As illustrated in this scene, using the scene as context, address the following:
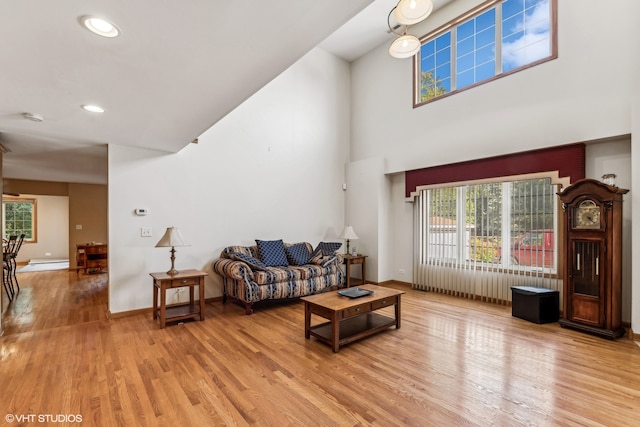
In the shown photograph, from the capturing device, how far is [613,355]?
2896mm

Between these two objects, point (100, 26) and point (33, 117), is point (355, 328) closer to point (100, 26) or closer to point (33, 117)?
point (100, 26)

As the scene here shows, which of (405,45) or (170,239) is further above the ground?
(405,45)

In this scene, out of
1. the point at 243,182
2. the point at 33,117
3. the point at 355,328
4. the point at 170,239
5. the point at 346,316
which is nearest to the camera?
the point at 33,117

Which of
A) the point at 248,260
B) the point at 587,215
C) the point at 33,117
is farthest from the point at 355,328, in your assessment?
the point at 33,117

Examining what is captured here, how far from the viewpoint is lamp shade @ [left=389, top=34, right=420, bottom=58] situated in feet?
12.4

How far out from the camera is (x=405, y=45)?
3.84 meters

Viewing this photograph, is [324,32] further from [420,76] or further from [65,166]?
[65,166]

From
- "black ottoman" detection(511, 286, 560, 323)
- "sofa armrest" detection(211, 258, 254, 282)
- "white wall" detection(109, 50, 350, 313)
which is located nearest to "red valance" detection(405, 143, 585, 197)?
"black ottoman" detection(511, 286, 560, 323)

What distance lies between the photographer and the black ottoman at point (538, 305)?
3785 mm

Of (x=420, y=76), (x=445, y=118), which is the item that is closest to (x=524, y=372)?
(x=445, y=118)

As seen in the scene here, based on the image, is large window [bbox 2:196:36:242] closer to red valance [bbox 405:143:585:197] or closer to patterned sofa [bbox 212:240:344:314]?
patterned sofa [bbox 212:240:344:314]

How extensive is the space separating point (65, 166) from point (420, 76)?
21.8ft

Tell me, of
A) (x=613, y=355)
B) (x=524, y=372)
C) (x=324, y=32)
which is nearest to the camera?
(x=324, y=32)

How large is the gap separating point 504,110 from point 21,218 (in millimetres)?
13963
